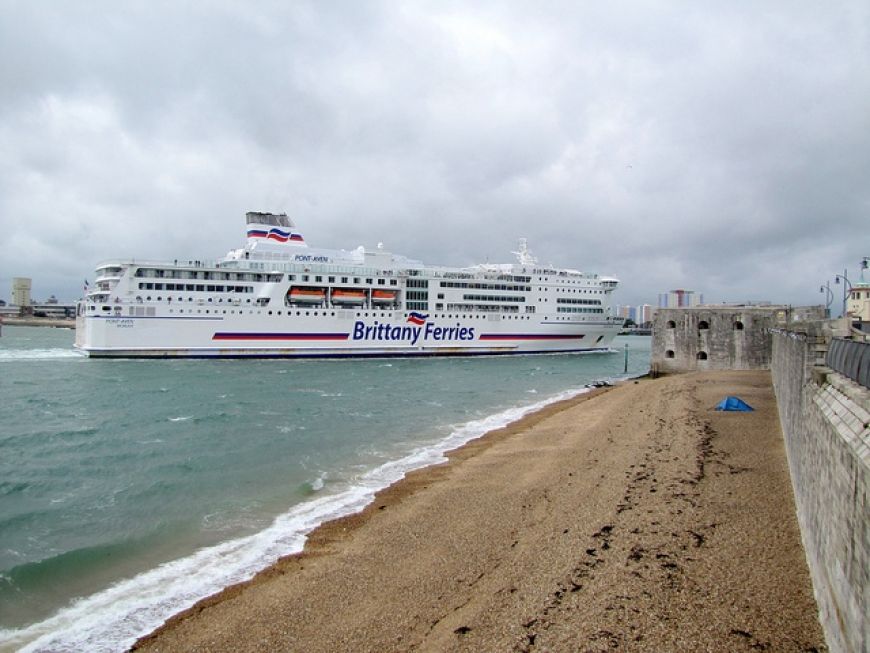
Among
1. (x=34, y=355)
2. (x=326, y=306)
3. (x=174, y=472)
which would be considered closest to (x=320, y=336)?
(x=326, y=306)

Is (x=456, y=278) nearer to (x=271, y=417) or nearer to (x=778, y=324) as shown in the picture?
(x=778, y=324)

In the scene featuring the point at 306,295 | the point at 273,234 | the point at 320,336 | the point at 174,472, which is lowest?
the point at 174,472

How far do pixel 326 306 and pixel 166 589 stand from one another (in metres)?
35.8

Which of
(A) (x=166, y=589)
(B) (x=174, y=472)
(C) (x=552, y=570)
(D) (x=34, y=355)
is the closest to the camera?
(C) (x=552, y=570)

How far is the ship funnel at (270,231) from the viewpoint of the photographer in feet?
142

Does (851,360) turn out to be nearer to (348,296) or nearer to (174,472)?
(174,472)

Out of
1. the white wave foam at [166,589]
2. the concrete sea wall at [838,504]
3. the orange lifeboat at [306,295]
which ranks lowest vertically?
the white wave foam at [166,589]

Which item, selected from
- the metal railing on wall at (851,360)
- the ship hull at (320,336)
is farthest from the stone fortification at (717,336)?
the metal railing on wall at (851,360)

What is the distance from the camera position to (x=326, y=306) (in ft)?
139

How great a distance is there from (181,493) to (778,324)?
25.8 metres

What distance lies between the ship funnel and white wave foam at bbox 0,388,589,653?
117ft

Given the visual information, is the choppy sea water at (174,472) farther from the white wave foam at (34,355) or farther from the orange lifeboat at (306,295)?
the orange lifeboat at (306,295)

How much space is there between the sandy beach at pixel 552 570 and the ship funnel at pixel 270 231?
35.5m

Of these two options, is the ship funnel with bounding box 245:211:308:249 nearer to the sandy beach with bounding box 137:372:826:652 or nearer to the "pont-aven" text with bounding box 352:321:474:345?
the "pont-aven" text with bounding box 352:321:474:345
